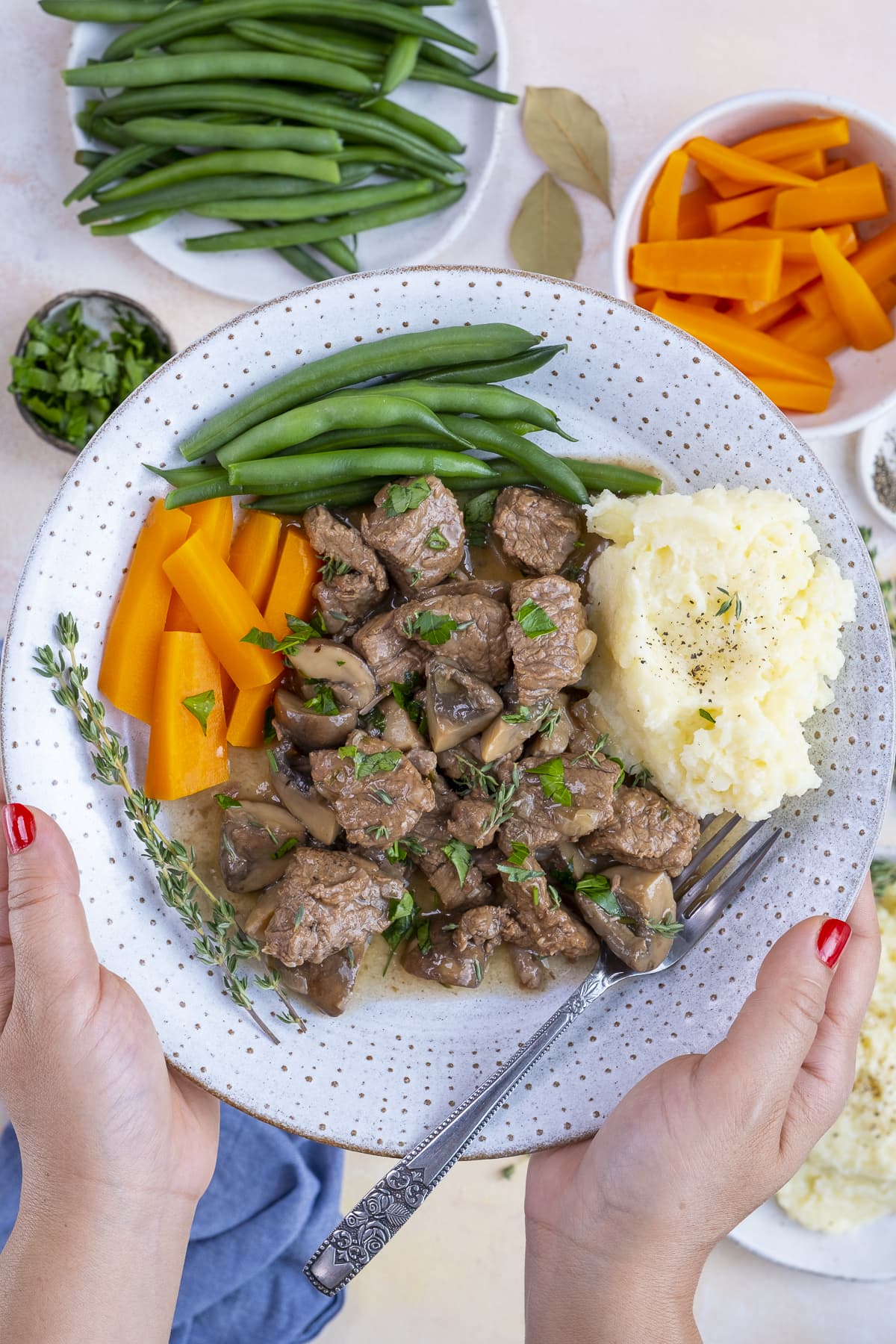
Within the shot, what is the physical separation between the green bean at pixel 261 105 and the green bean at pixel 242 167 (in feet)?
0.50

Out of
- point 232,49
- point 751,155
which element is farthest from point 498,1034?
point 232,49

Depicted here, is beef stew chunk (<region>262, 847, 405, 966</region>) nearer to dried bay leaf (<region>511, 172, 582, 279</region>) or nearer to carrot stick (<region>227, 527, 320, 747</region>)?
carrot stick (<region>227, 527, 320, 747</region>)

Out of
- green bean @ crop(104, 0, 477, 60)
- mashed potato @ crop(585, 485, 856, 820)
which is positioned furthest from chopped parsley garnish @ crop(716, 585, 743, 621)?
green bean @ crop(104, 0, 477, 60)

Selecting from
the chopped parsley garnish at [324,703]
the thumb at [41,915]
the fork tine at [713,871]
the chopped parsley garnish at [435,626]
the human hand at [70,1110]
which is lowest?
the human hand at [70,1110]

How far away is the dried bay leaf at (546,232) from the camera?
441cm

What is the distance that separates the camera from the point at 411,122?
4172 millimetres

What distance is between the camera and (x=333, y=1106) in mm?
3539

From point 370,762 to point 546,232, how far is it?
2.51 metres

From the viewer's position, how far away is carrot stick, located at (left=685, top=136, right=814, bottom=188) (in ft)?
13.3

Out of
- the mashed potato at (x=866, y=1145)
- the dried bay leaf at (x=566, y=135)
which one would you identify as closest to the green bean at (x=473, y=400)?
the dried bay leaf at (x=566, y=135)

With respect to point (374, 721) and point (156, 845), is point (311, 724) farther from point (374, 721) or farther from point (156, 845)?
point (156, 845)

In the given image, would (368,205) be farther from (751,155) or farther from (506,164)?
(751,155)

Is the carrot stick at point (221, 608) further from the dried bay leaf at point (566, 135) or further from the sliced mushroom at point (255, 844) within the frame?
the dried bay leaf at point (566, 135)

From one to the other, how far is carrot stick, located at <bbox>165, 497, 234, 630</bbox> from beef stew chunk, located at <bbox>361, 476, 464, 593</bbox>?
50 cm
